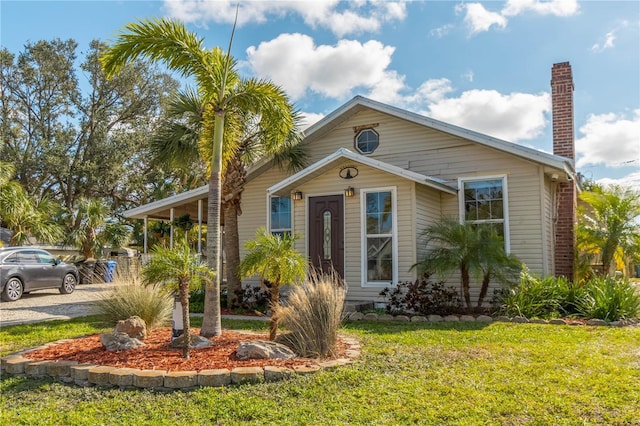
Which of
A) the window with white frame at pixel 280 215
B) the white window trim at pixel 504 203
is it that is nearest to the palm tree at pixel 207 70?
the white window trim at pixel 504 203

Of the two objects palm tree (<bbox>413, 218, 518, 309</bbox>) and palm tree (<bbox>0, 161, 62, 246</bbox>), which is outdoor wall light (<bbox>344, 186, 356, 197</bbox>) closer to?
palm tree (<bbox>413, 218, 518, 309</bbox>)

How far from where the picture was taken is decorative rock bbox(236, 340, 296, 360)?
524 cm

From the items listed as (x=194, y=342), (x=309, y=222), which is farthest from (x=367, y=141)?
(x=194, y=342)

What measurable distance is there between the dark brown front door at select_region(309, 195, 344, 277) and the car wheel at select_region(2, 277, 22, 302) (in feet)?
28.7

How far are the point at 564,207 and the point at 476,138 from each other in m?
2.83

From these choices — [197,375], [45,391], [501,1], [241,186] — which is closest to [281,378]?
[197,375]

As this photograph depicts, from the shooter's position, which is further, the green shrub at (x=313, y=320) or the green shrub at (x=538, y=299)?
the green shrub at (x=538, y=299)

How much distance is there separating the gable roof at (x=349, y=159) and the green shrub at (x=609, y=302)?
3419 millimetres

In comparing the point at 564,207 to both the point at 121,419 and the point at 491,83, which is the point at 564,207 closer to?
the point at 491,83

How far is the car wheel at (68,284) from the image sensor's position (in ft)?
51.8

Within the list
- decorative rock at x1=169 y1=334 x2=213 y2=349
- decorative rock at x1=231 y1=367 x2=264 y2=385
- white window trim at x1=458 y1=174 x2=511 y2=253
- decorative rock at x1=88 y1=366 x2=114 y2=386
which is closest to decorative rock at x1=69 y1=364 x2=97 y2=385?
decorative rock at x1=88 y1=366 x2=114 y2=386

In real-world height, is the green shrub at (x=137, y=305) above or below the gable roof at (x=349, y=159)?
below

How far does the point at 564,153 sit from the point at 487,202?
7.26 ft

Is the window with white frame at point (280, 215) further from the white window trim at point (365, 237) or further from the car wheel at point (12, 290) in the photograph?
the car wheel at point (12, 290)
